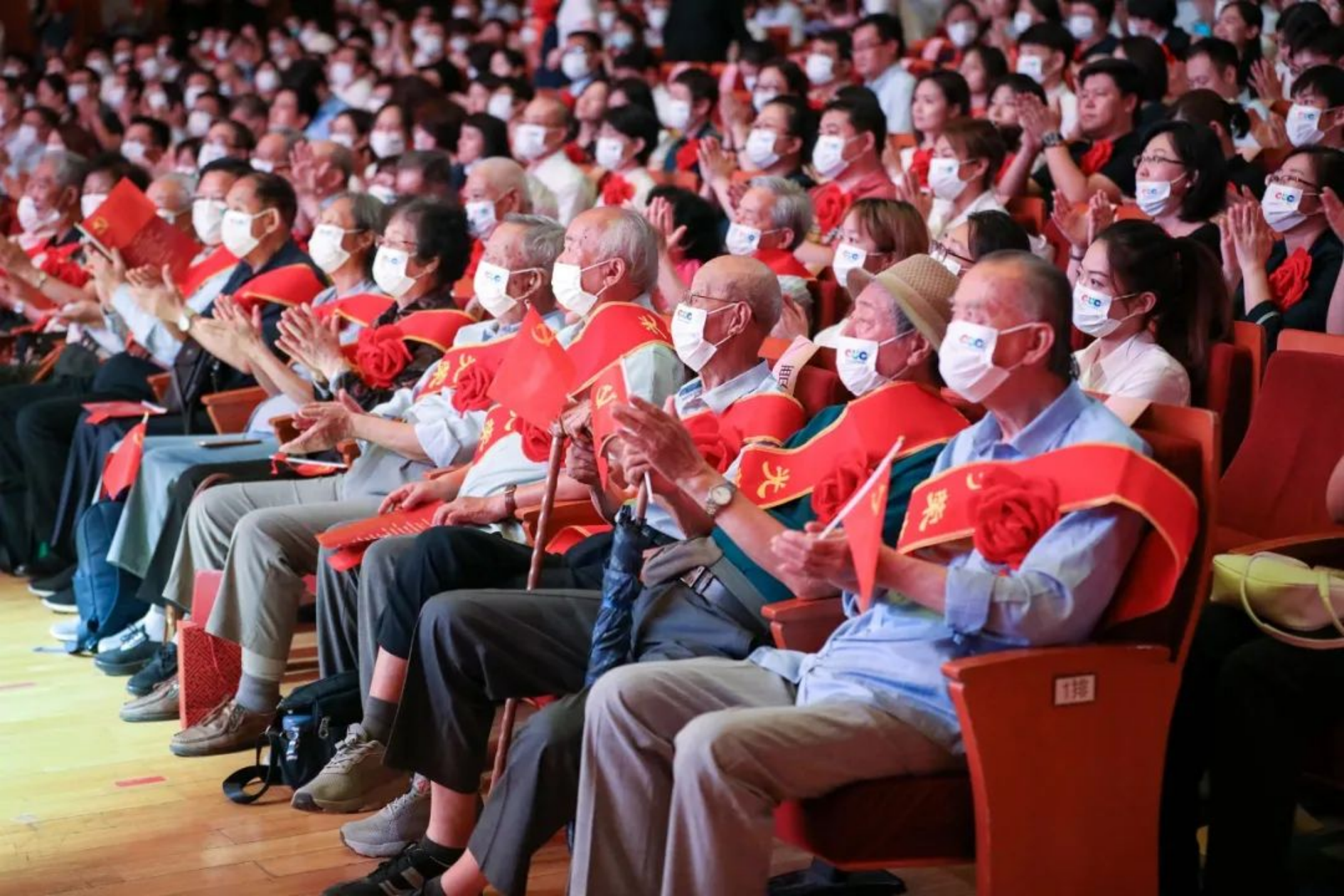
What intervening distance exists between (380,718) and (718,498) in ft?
3.15

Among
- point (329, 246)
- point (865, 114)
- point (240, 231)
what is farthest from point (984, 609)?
point (865, 114)

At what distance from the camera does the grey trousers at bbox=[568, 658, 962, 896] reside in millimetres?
2326

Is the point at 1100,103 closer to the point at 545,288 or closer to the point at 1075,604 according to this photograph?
the point at 545,288

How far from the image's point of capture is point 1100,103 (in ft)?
18.8

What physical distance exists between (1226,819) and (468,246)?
258cm

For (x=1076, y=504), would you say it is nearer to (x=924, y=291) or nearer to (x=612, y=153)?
(x=924, y=291)

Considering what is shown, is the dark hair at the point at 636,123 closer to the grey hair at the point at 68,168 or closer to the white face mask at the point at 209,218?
the white face mask at the point at 209,218

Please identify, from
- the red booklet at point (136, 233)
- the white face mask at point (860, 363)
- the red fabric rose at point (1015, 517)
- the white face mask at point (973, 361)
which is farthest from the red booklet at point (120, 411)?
the red fabric rose at point (1015, 517)

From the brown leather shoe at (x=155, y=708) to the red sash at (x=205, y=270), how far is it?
149 centimetres

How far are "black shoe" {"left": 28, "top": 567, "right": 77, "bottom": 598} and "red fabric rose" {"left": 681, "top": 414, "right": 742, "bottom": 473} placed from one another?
113 inches

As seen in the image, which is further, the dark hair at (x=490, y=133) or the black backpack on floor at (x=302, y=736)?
the dark hair at (x=490, y=133)

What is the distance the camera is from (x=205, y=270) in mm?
5281

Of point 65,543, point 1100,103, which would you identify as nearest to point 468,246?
point 65,543

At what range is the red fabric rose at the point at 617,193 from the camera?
6.13 metres
